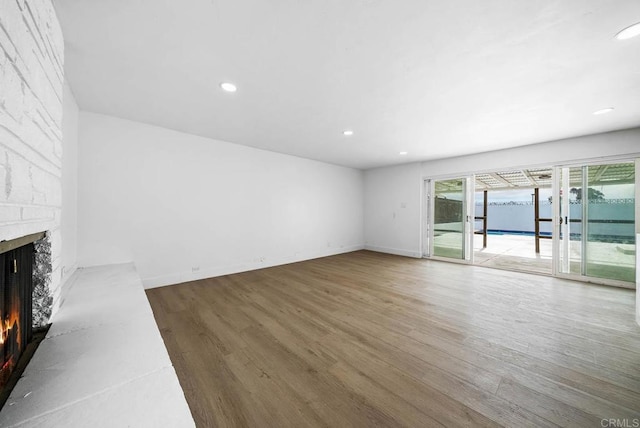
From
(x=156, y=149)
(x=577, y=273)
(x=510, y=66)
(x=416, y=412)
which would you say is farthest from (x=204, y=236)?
(x=577, y=273)

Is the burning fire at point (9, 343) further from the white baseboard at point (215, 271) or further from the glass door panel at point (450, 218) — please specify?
the glass door panel at point (450, 218)

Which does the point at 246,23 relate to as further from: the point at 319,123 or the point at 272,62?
the point at 319,123

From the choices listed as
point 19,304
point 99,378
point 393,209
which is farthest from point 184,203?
point 393,209

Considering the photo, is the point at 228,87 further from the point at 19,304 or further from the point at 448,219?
the point at 448,219

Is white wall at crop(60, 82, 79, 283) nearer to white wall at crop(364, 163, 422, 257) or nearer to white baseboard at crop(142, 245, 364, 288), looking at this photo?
white baseboard at crop(142, 245, 364, 288)

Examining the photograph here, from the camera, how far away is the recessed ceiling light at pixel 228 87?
7.71 feet

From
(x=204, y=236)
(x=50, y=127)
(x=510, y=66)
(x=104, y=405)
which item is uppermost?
(x=510, y=66)

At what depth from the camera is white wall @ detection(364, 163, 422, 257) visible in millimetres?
5977

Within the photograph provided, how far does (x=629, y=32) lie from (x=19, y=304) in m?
4.27

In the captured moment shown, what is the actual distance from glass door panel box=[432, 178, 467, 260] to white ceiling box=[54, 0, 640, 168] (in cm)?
207

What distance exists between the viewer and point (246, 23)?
1.60 m

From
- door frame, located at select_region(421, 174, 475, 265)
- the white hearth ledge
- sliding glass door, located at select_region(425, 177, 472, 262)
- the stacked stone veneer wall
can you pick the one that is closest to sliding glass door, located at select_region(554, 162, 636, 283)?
door frame, located at select_region(421, 174, 475, 265)

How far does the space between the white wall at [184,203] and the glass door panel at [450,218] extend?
323 centimetres

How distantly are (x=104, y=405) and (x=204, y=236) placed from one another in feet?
10.7
